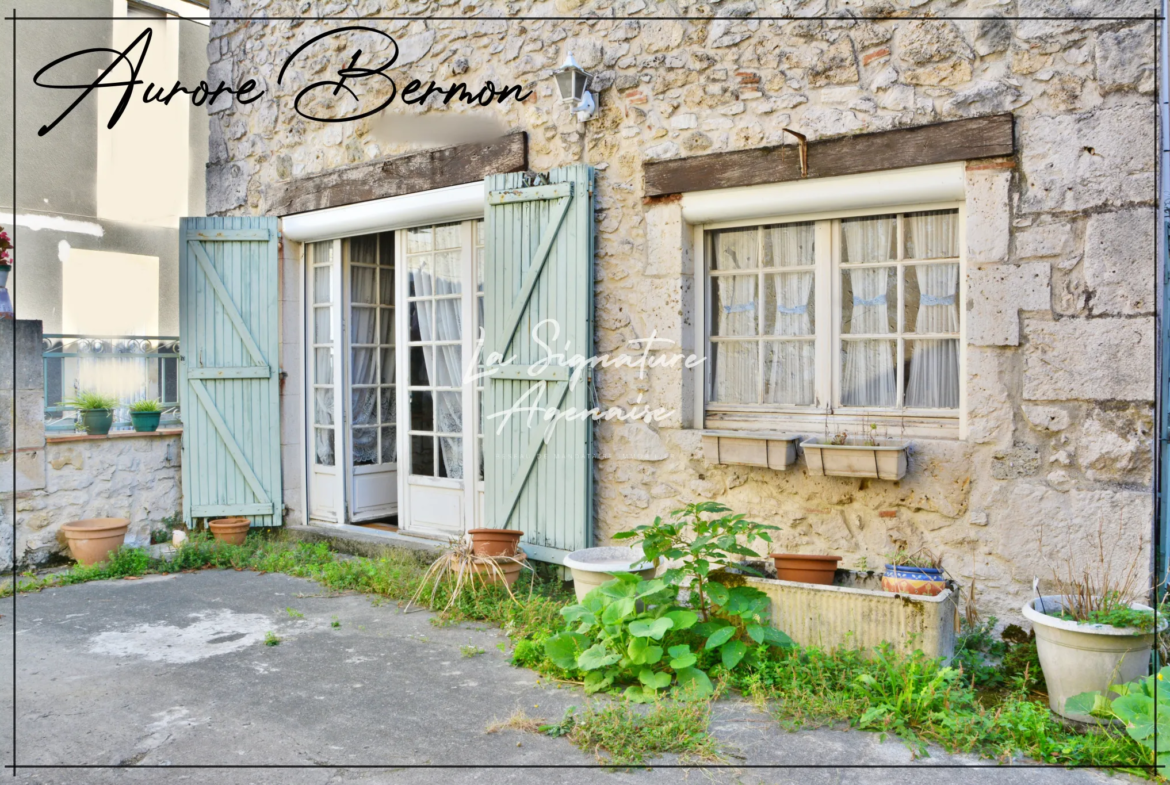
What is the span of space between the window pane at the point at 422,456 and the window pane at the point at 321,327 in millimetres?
1039

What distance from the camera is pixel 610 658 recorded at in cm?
349

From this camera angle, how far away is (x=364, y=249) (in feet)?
21.3

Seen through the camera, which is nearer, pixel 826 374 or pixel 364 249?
pixel 826 374

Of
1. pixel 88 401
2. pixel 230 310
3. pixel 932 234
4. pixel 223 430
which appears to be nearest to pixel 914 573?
pixel 932 234

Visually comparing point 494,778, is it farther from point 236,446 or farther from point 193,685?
point 236,446

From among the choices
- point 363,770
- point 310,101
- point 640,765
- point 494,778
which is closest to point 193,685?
point 363,770

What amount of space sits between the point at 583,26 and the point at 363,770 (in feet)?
12.9

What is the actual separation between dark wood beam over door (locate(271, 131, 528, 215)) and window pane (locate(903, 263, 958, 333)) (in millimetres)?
2284

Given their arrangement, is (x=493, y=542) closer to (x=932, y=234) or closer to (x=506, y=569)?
(x=506, y=569)

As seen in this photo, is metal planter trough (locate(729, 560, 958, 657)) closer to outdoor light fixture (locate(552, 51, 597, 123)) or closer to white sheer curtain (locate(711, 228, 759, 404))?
white sheer curtain (locate(711, 228, 759, 404))

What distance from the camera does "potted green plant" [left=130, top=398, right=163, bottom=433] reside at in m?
6.20

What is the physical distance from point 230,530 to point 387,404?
1378mm

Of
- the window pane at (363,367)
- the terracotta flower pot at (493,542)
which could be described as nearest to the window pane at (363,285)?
the window pane at (363,367)

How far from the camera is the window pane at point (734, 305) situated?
4660mm
